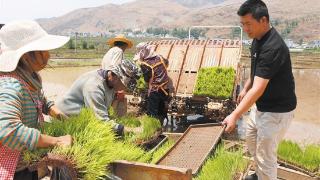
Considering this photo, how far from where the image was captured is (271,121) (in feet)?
12.3

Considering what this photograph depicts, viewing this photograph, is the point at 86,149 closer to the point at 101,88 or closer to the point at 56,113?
the point at 56,113

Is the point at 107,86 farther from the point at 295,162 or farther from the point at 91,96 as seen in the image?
the point at 295,162

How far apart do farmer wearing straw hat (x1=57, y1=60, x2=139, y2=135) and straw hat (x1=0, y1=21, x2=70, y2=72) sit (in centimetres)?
113

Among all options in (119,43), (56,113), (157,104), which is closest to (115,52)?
(119,43)

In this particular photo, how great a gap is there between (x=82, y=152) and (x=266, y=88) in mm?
2100

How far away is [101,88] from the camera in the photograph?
3361mm

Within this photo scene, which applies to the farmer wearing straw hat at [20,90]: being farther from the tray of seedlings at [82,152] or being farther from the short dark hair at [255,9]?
the short dark hair at [255,9]

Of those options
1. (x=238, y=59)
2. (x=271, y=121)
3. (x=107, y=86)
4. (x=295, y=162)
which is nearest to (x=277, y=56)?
(x=271, y=121)

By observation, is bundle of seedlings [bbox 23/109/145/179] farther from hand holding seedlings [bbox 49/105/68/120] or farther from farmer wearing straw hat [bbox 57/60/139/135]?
farmer wearing straw hat [bbox 57/60/139/135]

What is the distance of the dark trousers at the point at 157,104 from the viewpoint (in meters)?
7.44

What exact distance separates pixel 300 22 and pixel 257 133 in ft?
569

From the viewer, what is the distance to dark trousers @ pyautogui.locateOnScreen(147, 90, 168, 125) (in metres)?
7.44

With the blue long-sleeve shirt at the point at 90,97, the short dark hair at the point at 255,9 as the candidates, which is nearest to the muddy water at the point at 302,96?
the short dark hair at the point at 255,9

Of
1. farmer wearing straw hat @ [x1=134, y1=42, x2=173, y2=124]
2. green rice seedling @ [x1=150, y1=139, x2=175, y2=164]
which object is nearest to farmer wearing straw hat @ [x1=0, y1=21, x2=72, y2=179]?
green rice seedling @ [x1=150, y1=139, x2=175, y2=164]
